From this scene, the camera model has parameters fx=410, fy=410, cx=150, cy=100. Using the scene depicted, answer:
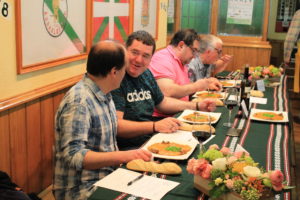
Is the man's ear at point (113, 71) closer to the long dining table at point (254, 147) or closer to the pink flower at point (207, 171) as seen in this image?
the long dining table at point (254, 147)

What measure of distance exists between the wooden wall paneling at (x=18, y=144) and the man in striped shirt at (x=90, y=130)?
753 millimetres

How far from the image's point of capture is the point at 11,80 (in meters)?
2.63

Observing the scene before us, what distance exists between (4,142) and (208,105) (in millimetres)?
1454

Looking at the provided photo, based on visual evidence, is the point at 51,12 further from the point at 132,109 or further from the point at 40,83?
the point at 132,109

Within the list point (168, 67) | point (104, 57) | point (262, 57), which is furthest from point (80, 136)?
point (262, 57)

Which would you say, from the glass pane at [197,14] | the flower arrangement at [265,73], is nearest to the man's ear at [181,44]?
the flower arrangement at [265,73]

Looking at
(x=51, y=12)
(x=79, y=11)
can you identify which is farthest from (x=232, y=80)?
(x=51, y=12)

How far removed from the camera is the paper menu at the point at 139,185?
5.17ft

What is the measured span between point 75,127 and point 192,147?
0.62 m

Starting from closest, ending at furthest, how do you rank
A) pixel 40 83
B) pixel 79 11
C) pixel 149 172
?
pixel 149 172 < pixel 40 83 < pixel 79 11

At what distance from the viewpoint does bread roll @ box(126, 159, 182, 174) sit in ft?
5.82

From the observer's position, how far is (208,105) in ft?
10.1

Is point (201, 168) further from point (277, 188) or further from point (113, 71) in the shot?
point (113, 71)

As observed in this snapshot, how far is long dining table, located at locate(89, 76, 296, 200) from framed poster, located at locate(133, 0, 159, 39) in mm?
1932
